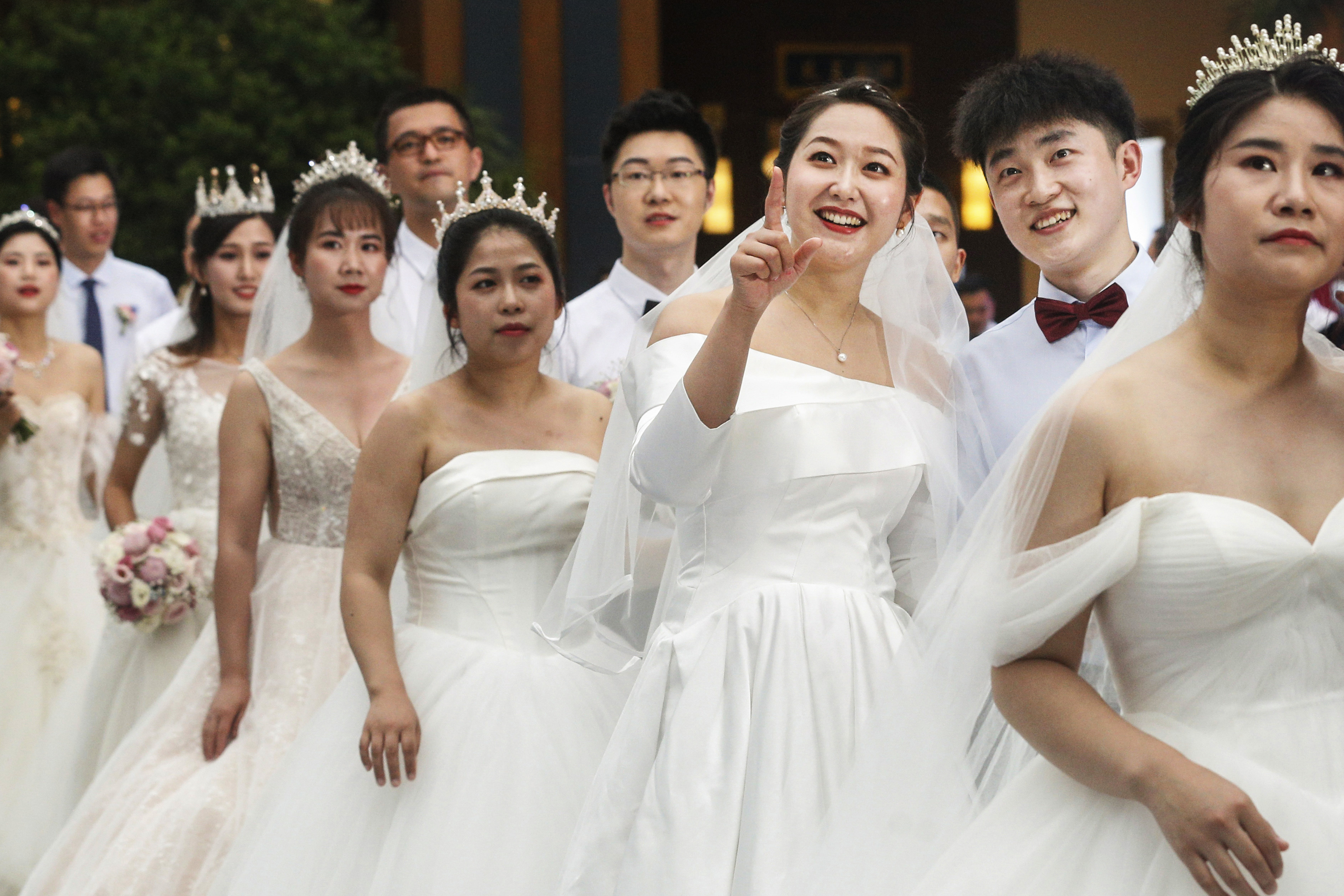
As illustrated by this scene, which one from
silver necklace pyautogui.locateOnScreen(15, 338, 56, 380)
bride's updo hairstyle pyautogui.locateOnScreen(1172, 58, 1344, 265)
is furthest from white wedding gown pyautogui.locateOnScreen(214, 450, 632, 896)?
silver necklace pyautogui.locateOnScreen(15, 338, 56, 380)

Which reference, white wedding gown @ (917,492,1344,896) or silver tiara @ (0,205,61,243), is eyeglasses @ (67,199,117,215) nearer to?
silver tiara @ (0,205,61,243)

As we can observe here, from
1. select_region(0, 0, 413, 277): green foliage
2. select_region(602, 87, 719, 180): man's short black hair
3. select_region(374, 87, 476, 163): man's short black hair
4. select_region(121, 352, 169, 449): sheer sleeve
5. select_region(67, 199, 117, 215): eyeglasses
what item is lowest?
select_region(121, 352, 169, 449): sheer sleeve

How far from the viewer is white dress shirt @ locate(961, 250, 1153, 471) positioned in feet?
9.42

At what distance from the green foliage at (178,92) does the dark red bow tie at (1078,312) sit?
5988mm

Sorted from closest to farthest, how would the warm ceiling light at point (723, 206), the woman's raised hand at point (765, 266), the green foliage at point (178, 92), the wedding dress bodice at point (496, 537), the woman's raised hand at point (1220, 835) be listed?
1. the woman's raised hand at point (1220, 835)
2. the woman's raised hand at point (765, 266)
3. the wedding dress bodice at point (496, 537)
4. the green foliage at point (178, 92)
5. the warm ceiling light at point (723, 206)

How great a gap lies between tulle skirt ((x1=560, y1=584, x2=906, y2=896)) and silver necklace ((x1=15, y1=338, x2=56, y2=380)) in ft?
12.4

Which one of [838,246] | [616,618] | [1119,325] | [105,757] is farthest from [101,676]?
[1119,325]

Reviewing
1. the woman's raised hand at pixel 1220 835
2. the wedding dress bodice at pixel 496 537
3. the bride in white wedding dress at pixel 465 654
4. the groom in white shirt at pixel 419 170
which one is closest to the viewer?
the woman's raised hand at pixel 1220 835

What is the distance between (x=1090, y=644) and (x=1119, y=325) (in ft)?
1.85

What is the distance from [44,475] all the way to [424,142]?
1.80m

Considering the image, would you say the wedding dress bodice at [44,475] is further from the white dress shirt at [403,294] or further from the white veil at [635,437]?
the white veil at [635,437]

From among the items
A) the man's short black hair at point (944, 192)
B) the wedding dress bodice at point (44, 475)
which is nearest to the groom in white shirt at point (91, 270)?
the wedding dress bodice at point (44, 475)

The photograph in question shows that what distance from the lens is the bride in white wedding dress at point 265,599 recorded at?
3398 mm

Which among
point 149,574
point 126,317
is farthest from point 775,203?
point 126,317
